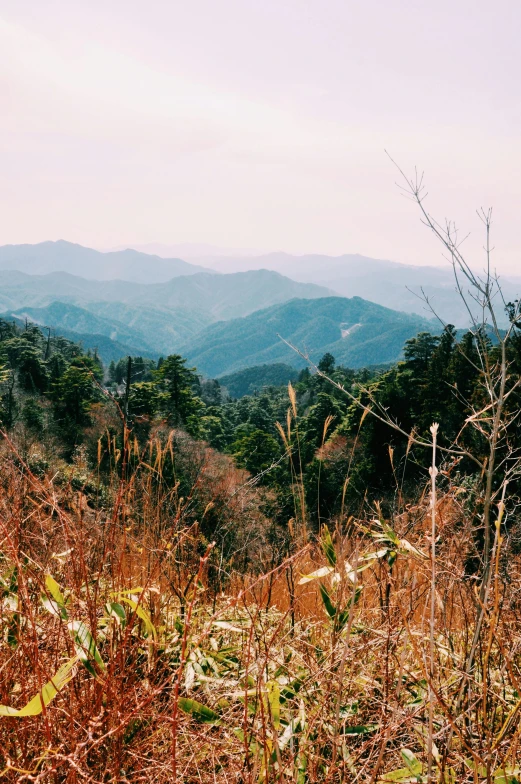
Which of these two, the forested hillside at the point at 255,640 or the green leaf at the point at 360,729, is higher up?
the forested hillside at the point at 255,640

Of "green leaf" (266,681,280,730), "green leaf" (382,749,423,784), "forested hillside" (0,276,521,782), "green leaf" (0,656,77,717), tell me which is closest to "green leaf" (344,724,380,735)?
"forested hillside" (0,276,521,782)

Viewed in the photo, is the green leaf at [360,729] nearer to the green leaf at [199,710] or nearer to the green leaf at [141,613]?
the green leaf at [199,710]

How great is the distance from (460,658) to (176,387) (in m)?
33.1

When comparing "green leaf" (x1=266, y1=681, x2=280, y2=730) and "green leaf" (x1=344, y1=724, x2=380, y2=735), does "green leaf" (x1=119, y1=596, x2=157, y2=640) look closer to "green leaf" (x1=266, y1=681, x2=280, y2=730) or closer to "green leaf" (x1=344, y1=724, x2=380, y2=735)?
"green leaf" (x1=266, y1=681, x2=280, y2=730)

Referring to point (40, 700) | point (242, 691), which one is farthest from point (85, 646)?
point (242, 691)

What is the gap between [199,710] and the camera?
1189mm

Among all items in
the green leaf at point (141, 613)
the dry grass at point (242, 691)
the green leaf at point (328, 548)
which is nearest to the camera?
the dry grass at point (242, 691)

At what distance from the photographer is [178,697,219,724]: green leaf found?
116 cm

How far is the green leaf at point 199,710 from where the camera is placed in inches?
45.8

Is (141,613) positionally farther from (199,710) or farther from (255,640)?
(255,640)

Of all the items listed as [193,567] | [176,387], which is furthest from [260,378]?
[193,567]

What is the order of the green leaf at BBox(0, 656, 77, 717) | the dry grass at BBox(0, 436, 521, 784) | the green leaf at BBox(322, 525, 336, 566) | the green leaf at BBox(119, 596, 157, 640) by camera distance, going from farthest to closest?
the green leaf at BBox(322, 525, 336, 566) → the green leaf at BBox(119, 596, 157, 640) → the dry grass at BBox(0, 436, 521, 784) → the green leaf at BBox(0, 656, 77, 717)

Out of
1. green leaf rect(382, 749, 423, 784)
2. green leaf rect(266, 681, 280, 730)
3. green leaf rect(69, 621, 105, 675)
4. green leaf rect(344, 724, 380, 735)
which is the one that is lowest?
green leaf rect(344, 724, 380, 735)

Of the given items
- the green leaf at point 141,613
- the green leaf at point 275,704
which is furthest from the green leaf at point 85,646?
the green leaf at point 275,704
